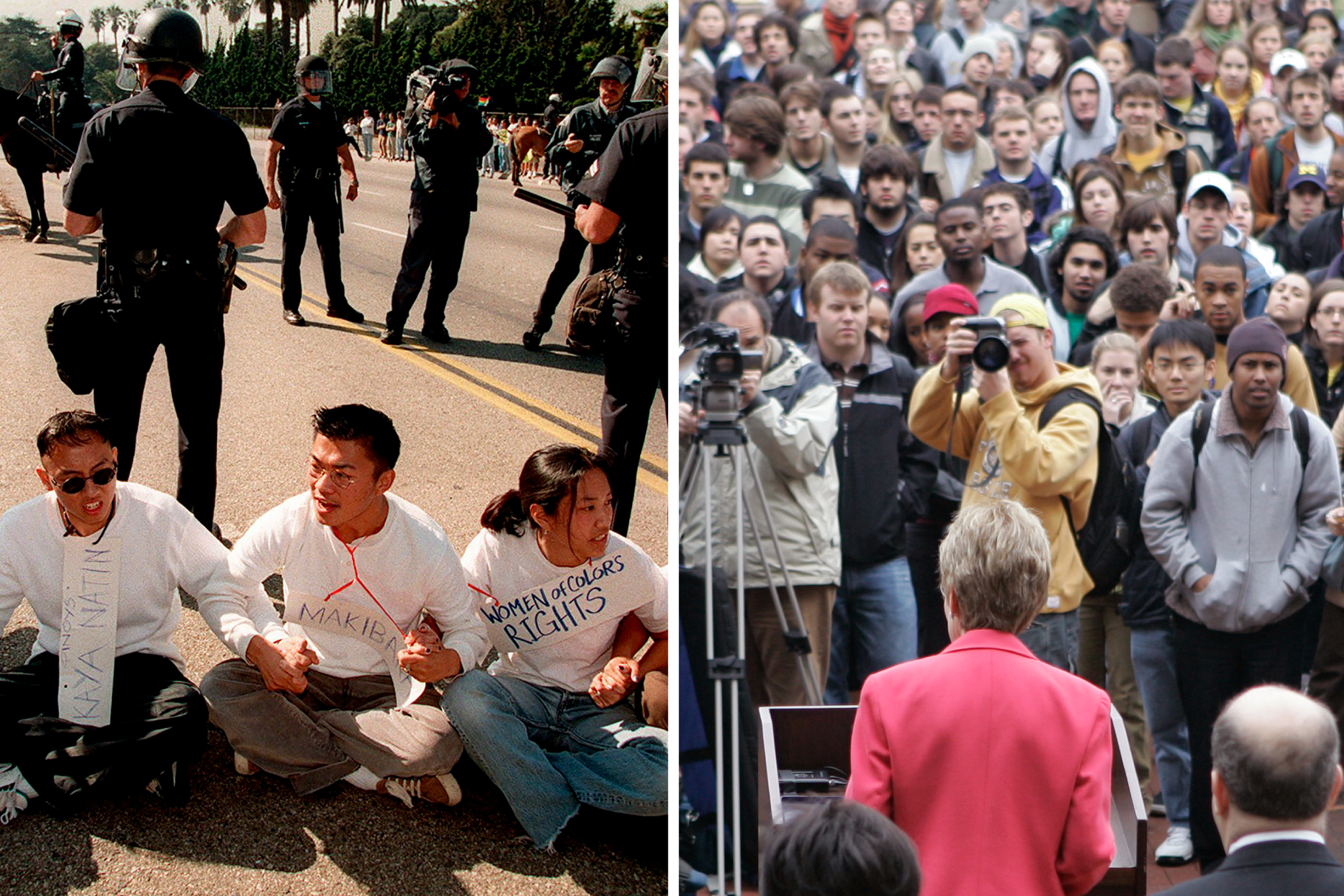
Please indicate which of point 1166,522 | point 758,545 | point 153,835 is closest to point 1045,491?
point 1166,522

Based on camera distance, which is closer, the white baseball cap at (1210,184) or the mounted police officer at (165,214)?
the white baseball cap at (1210,184)

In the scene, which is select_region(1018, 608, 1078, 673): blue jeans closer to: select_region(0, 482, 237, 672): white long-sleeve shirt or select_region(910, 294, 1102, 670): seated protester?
select_region(910, 294, 1102, 670): seated protester

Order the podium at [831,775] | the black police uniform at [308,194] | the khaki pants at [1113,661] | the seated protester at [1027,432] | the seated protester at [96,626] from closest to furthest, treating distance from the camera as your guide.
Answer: the podium at [831,775], the seated protester at [1027,432], the khaki pants at [1113,661], the seated protester at [96,626], the black police uniform at [308,194]

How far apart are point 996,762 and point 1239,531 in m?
0.77

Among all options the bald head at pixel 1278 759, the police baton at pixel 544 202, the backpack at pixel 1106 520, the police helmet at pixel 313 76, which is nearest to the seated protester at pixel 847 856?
the bald head at pixel 1278 759

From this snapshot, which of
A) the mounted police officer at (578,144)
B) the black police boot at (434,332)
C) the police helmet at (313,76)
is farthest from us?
the mounted police officer at (578,144)

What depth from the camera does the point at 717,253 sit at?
2.24 metres

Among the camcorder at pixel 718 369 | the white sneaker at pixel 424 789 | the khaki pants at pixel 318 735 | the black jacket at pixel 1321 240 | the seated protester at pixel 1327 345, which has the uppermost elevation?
the black jacket at pixel 1321 240

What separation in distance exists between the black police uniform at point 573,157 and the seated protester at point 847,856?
3472mm

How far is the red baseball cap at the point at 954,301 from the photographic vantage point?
91.1 inches

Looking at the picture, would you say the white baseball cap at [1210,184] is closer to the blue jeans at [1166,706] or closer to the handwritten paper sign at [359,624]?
the blue jeans at [1166,706]

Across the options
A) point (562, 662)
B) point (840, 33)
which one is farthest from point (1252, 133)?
point (562, 662)

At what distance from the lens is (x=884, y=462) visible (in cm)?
235

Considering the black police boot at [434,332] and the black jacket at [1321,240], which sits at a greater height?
the black jacket at [1321,240]
